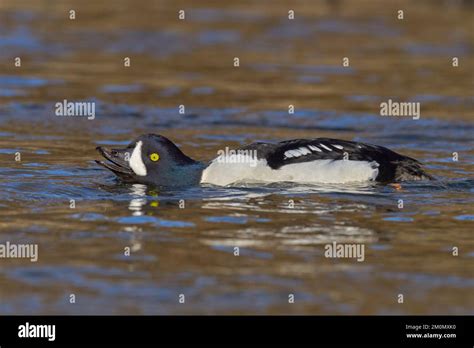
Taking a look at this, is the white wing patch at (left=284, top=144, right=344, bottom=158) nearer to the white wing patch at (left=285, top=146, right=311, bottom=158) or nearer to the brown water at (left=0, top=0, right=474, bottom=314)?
the white wing patch at (left=285, top=146, right=311, bottom=158)

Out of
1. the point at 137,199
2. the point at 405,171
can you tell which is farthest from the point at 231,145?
the point at 137,199

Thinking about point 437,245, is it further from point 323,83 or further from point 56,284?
point 323,83

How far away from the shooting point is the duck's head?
1371cm

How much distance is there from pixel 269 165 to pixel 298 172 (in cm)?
37

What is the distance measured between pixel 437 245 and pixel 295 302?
96.0 inches

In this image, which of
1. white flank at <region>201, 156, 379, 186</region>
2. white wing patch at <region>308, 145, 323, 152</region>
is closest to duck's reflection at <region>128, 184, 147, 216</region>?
white flank at <region>201, 156, 379, 186</region>

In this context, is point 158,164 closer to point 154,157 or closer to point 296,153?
point 154,157

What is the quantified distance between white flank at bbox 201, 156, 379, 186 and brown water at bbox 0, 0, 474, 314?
0.16 m

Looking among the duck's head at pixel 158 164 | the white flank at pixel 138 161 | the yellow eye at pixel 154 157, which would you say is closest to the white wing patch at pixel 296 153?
the duck's head at pixel 158 164

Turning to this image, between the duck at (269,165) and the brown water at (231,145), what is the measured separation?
0.60 feet

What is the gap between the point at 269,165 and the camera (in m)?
13.4

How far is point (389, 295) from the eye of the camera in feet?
31.4

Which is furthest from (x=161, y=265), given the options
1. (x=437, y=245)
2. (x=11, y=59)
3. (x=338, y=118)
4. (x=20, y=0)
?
(x=20, y=0)

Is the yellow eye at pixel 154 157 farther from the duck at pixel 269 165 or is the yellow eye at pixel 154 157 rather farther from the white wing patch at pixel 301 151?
the white wing patch at pixel 301 151
